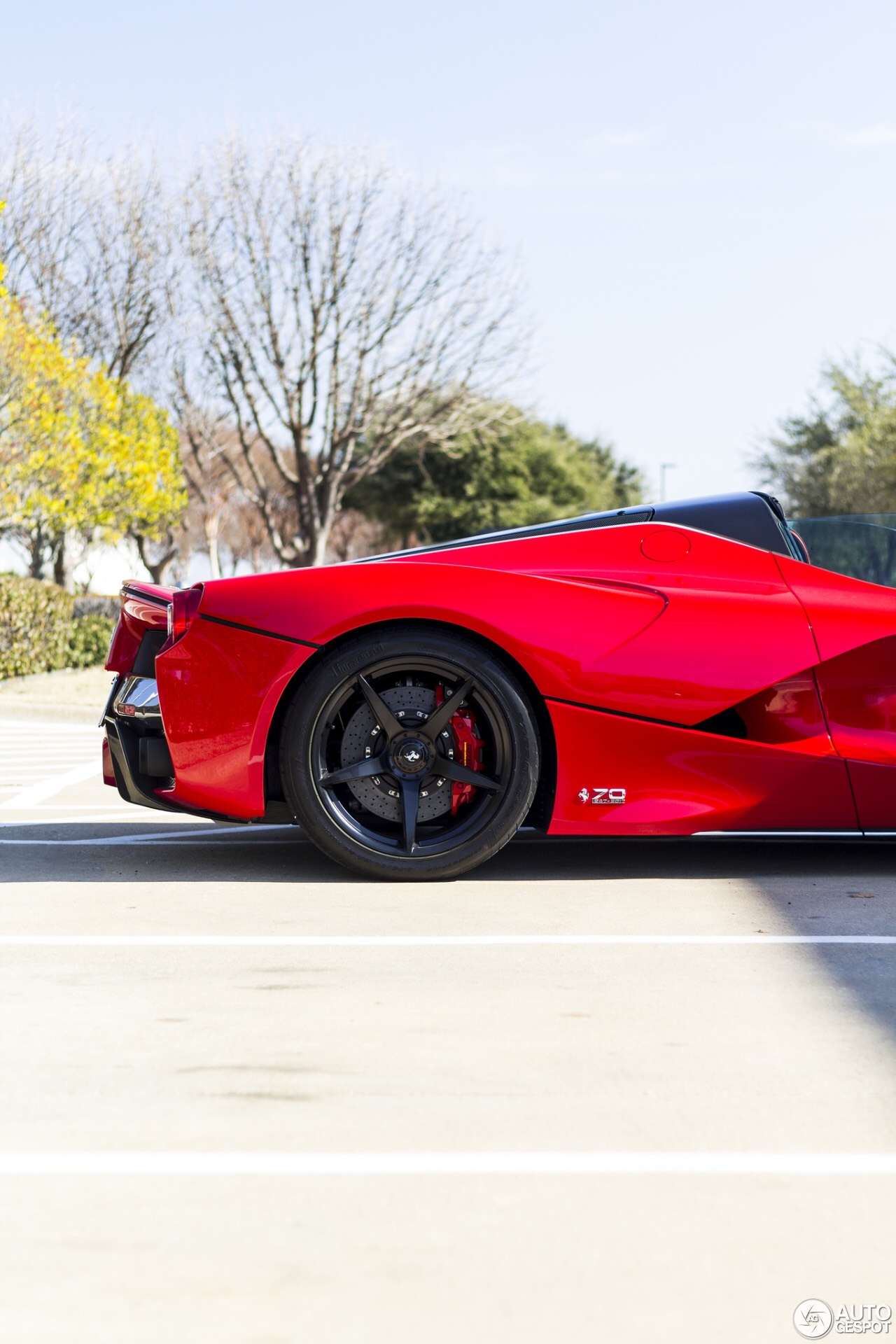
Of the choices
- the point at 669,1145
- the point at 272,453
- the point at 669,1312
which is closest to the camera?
the point at 669,1312

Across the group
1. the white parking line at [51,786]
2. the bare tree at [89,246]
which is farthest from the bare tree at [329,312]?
the white parking line at [51,786]

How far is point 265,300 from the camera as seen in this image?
86.0 feet

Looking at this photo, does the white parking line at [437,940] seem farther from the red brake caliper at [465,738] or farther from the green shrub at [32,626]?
the green shrub at [32,626]

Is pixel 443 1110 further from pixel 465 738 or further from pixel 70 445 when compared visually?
pixel 70 445

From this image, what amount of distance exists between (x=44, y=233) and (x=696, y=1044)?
27015mm

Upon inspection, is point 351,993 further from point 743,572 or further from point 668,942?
point 743,572

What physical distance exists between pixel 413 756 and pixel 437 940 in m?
0.83

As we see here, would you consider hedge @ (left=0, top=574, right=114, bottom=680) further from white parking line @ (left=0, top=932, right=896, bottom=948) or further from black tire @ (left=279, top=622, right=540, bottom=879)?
white parking line @ (left=0, top=932, right=896, bottom=948)

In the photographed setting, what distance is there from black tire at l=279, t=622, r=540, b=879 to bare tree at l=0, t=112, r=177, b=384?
2362cm

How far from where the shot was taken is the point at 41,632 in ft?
55.0

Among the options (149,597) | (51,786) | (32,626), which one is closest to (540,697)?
(149,597)

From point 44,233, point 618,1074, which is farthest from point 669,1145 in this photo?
point 44,233

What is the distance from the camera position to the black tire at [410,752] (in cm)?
469

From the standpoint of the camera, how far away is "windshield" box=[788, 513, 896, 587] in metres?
4.92
